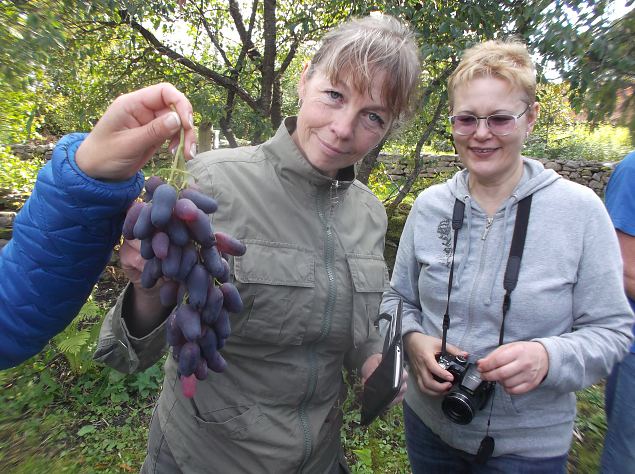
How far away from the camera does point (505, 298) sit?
1595mm

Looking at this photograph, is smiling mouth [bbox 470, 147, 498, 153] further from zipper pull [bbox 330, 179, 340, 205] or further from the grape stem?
the grape stem

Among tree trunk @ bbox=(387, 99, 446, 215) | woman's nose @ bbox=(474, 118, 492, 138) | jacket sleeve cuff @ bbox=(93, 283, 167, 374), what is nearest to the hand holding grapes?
jacket sleeve cuff @ bbox=(93, 283, 167, 374)

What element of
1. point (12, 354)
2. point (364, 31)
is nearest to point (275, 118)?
point (364, 31)

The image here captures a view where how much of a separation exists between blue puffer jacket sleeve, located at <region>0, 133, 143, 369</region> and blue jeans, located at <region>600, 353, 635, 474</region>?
80.1 inches

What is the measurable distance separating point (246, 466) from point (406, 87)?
1.35m

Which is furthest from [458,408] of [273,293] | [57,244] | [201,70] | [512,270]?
[201,70]

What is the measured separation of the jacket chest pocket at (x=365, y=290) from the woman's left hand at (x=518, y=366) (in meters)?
0.41

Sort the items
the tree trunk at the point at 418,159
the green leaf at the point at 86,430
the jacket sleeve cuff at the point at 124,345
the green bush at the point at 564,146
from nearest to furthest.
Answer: the jacket sleeve cuff at the point at 124,345 → the green leaf at the point at 86,430 → the tree trunk at the point at 418,159 → the green bush at the point at 564,146

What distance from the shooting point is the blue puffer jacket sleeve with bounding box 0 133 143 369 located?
35.3 inches

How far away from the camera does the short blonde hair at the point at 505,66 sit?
1658 millimetres

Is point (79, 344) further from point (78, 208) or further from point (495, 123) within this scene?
point (495, 123)

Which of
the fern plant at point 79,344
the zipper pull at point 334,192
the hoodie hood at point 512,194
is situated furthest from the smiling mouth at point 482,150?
the fern plant at point 79,344

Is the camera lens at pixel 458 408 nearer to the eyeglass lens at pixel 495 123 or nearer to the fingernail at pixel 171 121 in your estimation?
the eyeglass lens at pixel 495 123

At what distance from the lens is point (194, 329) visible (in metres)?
0.91
